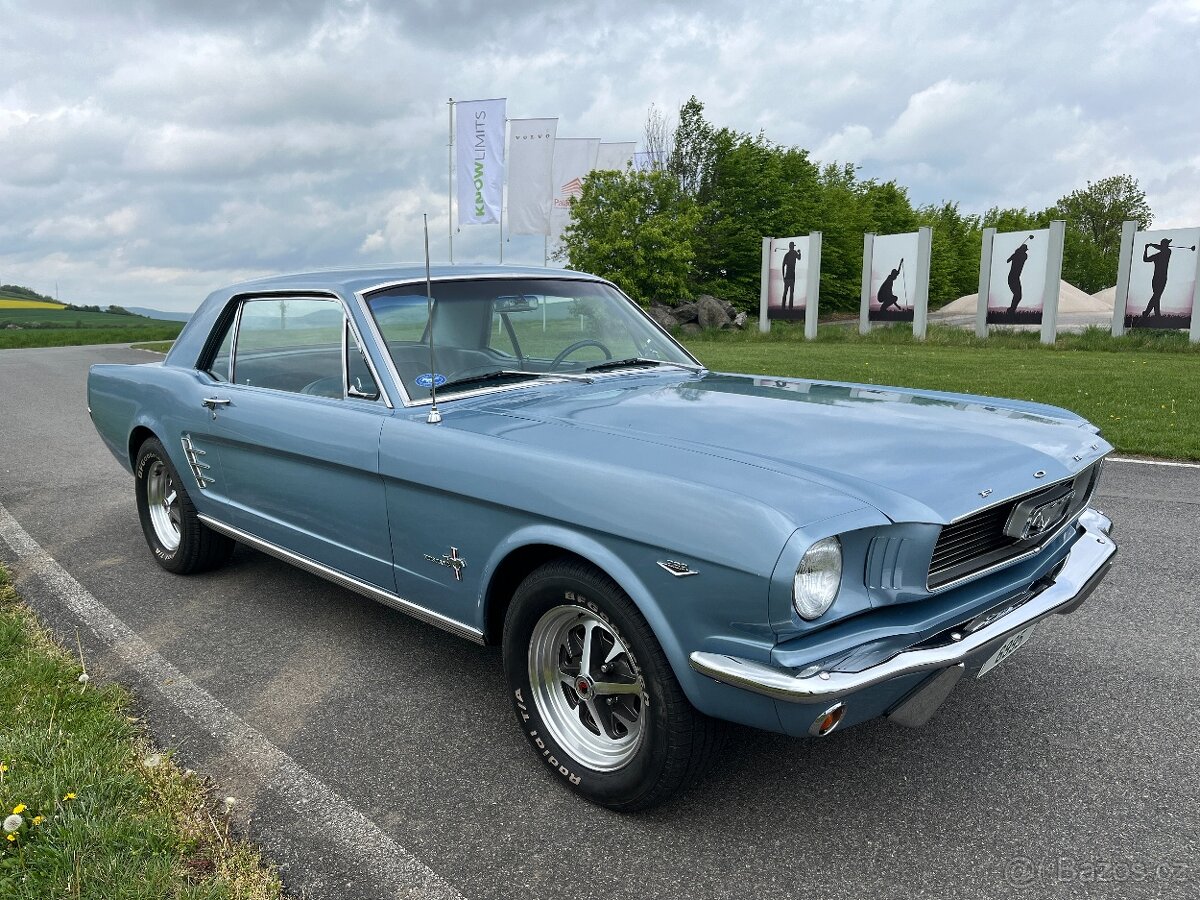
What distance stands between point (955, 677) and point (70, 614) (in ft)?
12.8

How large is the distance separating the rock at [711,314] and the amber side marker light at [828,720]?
95.8ft

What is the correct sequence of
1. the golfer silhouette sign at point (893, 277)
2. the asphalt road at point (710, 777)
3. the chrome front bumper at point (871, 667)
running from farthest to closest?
the golfer silhouette sign at point (893, 277) → the asphalt road at point (710, 777) → the chrome front bumper at point (871, 667)

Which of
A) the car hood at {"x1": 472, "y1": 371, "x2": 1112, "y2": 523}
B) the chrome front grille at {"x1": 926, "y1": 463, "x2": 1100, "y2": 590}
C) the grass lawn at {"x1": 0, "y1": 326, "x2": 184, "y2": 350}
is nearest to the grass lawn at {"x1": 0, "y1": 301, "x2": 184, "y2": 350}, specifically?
the grass lawn at {"x1": 0, "y1": 326, "x2": 184, "y2": 350}

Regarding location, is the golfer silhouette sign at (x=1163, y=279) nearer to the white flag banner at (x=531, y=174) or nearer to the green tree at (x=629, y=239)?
the green tree at (x=629, y=239)

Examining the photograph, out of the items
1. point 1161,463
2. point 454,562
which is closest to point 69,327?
point 1161,463

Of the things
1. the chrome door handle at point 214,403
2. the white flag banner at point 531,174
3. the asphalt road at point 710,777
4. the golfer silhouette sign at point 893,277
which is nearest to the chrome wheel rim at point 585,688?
the asphalt road at point 710,777

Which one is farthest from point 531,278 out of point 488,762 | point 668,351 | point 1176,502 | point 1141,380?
point 1141,380

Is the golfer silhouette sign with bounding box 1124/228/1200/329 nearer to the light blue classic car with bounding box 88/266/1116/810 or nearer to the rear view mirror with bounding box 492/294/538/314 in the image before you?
the light blue classic car with bounding box 88/266/1116/810

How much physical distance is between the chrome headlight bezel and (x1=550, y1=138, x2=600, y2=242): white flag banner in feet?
100

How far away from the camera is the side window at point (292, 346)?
3.57 m

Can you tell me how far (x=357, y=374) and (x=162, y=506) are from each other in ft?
7.10

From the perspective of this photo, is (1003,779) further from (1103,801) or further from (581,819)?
(581,819)

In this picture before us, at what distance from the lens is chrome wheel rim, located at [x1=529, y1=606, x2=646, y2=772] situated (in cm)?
258

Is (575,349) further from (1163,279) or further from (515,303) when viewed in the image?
(1163,279)
